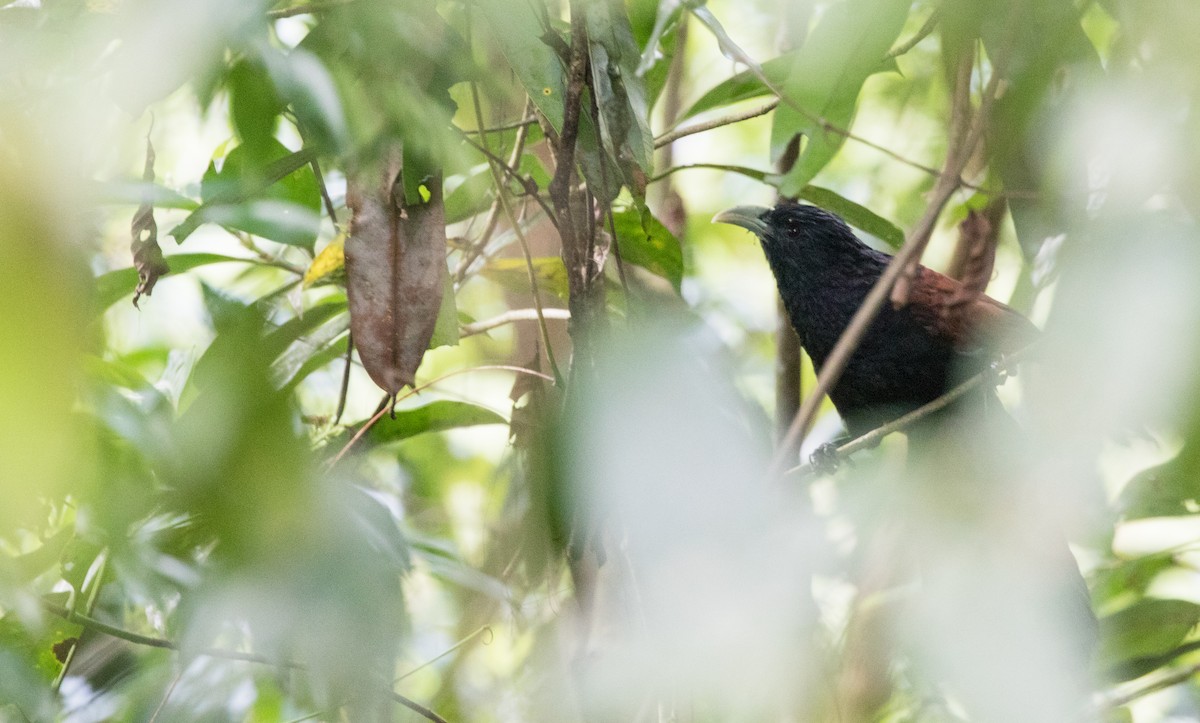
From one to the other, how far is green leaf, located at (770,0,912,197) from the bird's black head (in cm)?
167

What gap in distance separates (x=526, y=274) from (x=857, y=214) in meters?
0.86

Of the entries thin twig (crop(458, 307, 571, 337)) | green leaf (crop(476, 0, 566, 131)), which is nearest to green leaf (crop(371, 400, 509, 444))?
thin twig (crop(458, 307, 571, 337))

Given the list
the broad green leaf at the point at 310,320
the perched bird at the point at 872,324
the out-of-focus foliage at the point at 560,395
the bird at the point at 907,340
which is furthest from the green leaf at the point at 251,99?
the perched bird at the point at 872,324

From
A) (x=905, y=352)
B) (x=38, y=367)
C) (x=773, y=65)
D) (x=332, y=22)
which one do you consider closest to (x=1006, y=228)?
(x=905, y=352)

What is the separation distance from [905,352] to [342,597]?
6.16 ft

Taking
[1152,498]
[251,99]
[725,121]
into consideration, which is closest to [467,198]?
[725,121]

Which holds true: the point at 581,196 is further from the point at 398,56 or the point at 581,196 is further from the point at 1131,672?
the point at 1131,672

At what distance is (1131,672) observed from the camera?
232cm

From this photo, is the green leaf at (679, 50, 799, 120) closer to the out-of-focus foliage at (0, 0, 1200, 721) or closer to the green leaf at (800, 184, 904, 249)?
the out-of-focus foliage at (0, 0, 1200, 721)

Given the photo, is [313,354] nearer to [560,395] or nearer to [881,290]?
[560,395]

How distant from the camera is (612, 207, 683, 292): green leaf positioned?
2.62 m

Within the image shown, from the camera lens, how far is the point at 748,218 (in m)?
3.52

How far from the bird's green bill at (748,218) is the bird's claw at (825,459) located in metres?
0.76

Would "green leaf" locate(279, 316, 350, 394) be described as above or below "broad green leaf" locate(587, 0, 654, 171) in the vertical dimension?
below
